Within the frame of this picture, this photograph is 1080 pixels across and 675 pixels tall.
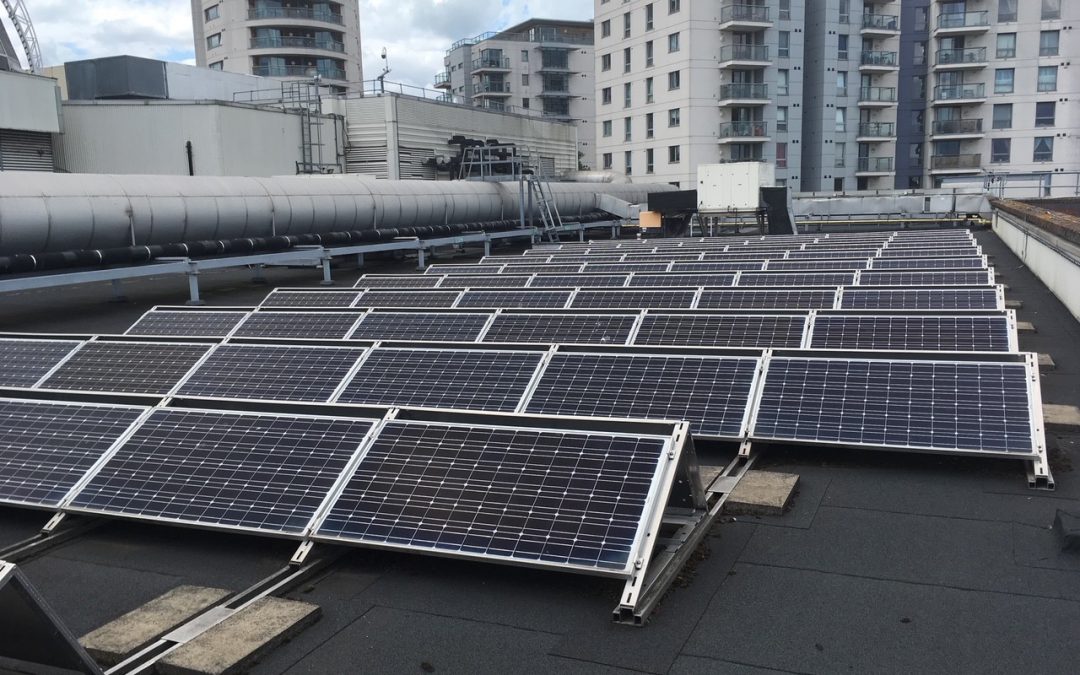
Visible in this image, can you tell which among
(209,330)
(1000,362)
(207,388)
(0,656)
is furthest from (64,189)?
(1000,362)

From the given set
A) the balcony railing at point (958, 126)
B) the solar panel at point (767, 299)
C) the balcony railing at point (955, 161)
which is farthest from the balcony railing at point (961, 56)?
the solar panel at point (767, 299)

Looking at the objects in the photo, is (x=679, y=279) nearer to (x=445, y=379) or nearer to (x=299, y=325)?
(x=299, y=325)

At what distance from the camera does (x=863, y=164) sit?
74.5 m

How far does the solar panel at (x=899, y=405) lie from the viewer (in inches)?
307

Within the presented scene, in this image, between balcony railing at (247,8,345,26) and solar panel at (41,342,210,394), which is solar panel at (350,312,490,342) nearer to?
solar panel at (41,342,210,394)

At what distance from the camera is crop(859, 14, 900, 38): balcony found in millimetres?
71625

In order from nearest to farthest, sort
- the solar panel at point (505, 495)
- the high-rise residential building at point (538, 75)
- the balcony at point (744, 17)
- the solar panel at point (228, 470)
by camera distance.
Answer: the solar panel at point (505, 495) → the solar panel at point (228, 470) → the balcony at point (744, 17) → the high-rise residential building at point (538, 75)

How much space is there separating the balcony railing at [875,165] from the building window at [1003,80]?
32.1 feet

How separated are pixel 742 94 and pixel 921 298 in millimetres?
57887

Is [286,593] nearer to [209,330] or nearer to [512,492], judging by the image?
[512,492]

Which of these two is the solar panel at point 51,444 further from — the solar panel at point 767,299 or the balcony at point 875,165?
the balcony at point 875,165

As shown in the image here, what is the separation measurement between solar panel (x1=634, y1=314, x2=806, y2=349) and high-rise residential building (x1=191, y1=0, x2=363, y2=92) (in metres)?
75.0

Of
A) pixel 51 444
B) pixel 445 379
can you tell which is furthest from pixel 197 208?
pixel 51 444

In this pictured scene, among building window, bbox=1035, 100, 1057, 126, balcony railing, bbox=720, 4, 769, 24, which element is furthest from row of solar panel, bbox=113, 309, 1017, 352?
building window, bbox=1035, 100, 1057, 126
